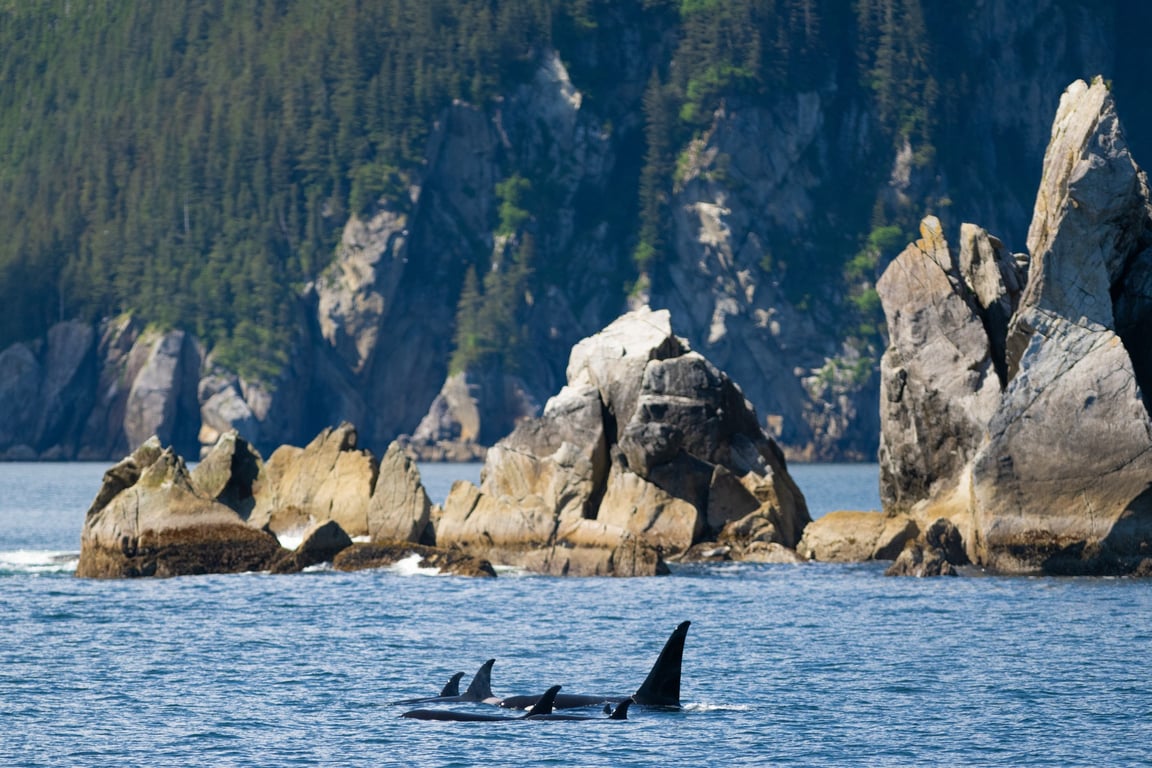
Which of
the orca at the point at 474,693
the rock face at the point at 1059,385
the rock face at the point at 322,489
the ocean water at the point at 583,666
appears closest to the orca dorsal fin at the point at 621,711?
the ocean water at the point at 583,666

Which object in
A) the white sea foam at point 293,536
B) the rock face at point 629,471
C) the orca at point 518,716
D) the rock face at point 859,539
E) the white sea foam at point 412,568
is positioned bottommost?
the orca at point 518,716

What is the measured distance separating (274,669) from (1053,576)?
25859 mm

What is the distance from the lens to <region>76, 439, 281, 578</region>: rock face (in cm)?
5431

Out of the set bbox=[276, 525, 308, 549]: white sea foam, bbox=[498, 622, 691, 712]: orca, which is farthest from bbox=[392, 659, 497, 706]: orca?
bbox=[276, 525, 308, 549]: white sea foam

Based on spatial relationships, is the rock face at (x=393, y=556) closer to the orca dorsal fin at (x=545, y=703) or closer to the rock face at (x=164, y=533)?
the rock face at (x=164, y=533)

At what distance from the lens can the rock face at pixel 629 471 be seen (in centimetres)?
6069

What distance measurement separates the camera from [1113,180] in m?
54.4

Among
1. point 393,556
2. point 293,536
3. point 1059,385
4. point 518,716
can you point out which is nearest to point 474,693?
point 518,716

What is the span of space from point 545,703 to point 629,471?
32804mm

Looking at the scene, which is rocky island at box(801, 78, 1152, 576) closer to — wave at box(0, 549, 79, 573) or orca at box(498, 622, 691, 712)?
orca at box(498, 622, 691, 712)

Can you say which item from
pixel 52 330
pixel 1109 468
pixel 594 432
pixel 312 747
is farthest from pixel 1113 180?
pixel 52 330

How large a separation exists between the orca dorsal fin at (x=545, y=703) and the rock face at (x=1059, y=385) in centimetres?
2657

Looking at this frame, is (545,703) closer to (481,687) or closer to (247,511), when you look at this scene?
(481,687)

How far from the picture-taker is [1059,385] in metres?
52.5
